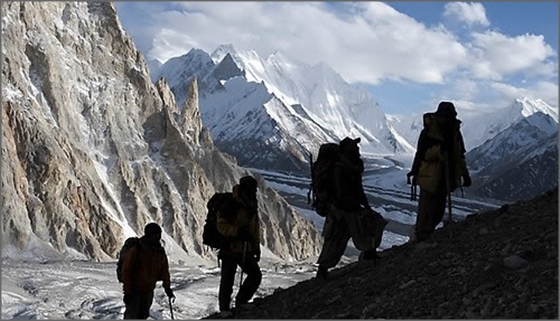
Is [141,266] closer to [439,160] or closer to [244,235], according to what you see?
[244,235]

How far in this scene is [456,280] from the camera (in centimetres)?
787

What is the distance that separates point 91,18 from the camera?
241 ft

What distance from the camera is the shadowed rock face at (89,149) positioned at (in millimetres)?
56625

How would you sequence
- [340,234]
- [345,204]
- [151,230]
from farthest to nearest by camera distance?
1. [340,234]
2. [151,230]
3. [345,204]

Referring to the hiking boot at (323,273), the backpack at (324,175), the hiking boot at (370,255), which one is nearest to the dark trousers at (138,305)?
the hiking boot at (323,273)

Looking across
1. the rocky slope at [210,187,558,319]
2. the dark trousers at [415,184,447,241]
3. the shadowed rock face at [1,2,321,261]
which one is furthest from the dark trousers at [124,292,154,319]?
the shadowed rock face at [1,2,321,261]

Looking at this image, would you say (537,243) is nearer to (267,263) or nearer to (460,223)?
(460,223)

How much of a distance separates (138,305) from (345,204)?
9.47 ft

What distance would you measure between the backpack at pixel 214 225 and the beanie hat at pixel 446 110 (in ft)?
→ 9.67

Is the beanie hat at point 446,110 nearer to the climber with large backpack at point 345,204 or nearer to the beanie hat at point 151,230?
the climber with large backpack at point 345,204

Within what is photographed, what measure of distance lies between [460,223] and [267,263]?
6275 cm

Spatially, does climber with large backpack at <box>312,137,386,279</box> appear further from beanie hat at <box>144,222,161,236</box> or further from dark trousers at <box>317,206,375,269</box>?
beanie hat at <box>144,222,161,236</box>

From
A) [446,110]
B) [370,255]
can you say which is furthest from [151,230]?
[446,110]

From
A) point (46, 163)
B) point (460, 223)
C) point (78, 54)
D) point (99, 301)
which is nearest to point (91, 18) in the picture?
point (78, 54)
